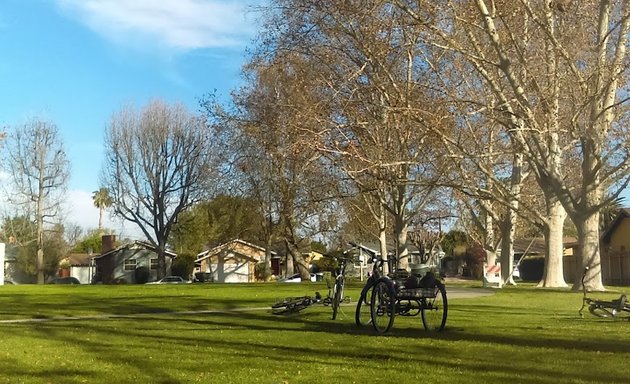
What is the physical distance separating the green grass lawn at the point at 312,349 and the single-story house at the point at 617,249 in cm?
4342

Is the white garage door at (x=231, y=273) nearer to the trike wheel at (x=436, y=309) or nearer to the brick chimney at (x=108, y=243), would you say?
the brick chimney at (x=108, y=243)

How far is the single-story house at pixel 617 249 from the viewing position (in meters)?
55.8

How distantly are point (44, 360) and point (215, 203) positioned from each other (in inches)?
2063

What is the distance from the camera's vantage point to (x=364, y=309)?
43.8 ft

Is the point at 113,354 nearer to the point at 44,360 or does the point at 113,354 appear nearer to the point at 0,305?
the point at 44,360

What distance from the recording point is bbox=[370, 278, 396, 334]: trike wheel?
467 inches

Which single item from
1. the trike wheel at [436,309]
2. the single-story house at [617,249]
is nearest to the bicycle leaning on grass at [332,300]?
the trike wheel at [436,309]

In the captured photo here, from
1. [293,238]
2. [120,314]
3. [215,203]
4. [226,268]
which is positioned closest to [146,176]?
[215,203]

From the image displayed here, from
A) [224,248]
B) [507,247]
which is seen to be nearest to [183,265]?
[224,248]

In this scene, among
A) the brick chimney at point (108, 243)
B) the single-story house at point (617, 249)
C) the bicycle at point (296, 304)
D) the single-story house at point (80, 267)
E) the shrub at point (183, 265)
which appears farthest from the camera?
the single-story house at point (80, 267)

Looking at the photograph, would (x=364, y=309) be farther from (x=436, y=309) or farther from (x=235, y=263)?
(x=235, y=263)

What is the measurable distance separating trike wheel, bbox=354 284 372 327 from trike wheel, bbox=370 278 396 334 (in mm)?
452

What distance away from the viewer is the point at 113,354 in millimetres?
9859

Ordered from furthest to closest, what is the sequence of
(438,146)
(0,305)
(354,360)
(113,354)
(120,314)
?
(438,146)
(0,305)
(120,314)
(113,354)
(354,360)
